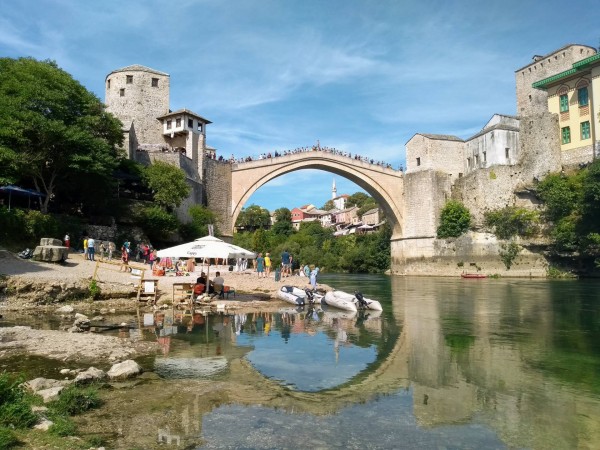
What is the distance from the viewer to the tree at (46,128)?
18.2 metres

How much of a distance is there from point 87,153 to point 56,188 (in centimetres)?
360

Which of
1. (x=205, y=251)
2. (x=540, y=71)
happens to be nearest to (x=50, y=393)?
(x=205, y=251)

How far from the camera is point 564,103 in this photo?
32906 mm

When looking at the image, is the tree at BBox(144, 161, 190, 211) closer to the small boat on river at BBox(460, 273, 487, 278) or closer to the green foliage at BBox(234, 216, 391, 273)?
the small boat on river at BBox(460, 273, 487, 278)

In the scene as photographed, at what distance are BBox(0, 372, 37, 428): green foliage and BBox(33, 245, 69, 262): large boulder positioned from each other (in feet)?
40.8

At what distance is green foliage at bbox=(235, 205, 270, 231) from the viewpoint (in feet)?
237

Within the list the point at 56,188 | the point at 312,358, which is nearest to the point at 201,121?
the point at 56,188

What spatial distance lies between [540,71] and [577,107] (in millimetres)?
10600

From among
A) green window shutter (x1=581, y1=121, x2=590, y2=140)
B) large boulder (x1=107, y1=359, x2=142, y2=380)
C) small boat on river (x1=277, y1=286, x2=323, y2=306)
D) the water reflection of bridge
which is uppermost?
green window shutter (x1=581, y1=121, x2=590, y2=140)

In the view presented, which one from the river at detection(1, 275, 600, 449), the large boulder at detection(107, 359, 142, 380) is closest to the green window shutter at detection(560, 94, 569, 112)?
the river at detection(1, 275, 600, 449)

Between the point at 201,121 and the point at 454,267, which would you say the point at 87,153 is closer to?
the point at 201,121

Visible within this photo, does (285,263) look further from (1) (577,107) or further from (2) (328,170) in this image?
(1) (577,107)

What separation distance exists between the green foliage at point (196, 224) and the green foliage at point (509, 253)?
20405 millimetres

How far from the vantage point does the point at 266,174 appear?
37.2m
